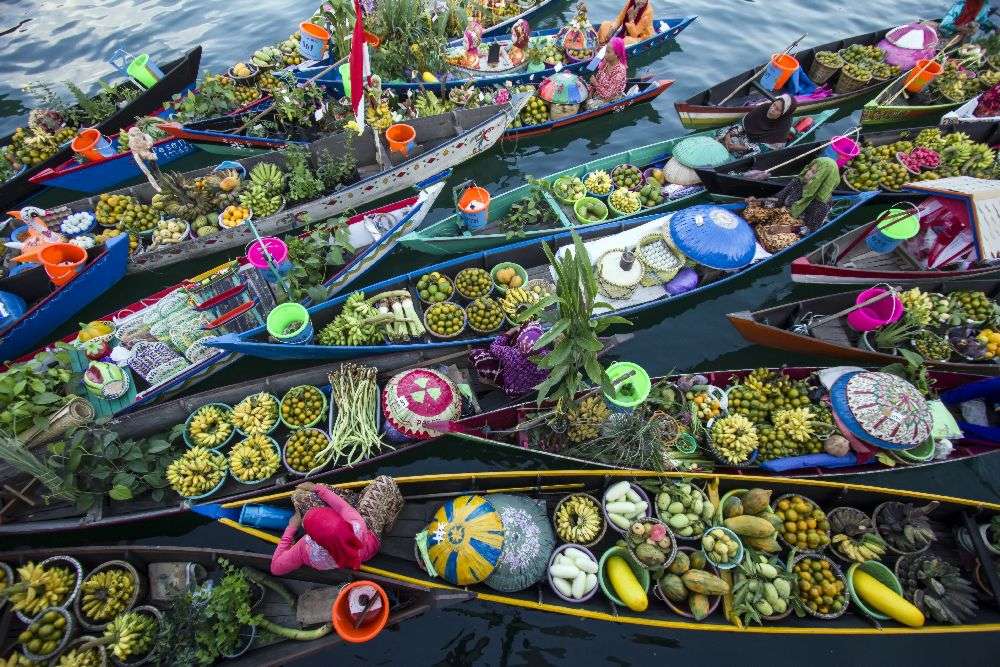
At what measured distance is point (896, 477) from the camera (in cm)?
945

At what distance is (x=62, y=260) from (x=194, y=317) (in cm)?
366

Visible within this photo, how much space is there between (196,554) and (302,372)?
3509mm

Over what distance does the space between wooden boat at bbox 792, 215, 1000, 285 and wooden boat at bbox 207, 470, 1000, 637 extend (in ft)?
18.2

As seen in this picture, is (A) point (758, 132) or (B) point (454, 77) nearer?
(A) point (758, 132)

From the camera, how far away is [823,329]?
10594mm

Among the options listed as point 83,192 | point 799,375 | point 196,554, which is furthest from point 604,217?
point 83,192

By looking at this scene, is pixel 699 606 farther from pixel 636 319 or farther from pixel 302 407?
pixel 302 407

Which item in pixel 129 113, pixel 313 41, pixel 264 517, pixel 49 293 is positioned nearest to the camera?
pixel 264 517

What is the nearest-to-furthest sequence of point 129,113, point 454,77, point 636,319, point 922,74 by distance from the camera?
point 636,319 → point 129,113 → point 922,74 → point 454,77

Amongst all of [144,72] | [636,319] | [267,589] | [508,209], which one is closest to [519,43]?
[508,209]

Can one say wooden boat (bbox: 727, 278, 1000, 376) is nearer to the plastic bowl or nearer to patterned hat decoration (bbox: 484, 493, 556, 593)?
the plastic bowl

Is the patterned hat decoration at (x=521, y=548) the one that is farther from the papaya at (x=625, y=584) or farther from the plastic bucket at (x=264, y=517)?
the plastic bucket at (x=264, y=517)

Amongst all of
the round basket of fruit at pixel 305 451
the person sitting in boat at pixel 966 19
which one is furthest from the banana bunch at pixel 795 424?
the person sitting in boat at pixel 966 19

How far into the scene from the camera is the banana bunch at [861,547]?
7.30 m
